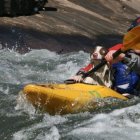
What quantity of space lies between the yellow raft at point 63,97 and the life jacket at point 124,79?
26.3 inches

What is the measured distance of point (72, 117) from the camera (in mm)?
6910

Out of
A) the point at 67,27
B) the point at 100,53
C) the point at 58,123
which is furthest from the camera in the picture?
the point at 67,27

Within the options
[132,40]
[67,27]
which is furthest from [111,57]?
[67,27]

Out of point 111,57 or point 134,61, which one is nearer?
point 134,61

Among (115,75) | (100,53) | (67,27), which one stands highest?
(100,53)

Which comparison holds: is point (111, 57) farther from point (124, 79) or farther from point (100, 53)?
point (124, 79)

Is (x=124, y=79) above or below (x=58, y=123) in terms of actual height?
above

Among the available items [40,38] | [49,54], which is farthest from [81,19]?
[49,54]

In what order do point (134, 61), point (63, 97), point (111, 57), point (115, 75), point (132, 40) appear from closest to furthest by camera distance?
point (63, 97) < point (134, 61) < point (111, 57) < point (132, 40) < point (115, 75)

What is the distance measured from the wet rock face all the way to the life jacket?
5266 mm

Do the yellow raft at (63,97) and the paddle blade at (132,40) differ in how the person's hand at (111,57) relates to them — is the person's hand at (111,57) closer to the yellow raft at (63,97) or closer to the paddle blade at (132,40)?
the paddle blade at (132,40)

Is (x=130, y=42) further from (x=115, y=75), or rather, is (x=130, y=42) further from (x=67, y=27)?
(x=67, y=27)

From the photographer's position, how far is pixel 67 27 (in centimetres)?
1631

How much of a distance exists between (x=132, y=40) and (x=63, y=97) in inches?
60.9
